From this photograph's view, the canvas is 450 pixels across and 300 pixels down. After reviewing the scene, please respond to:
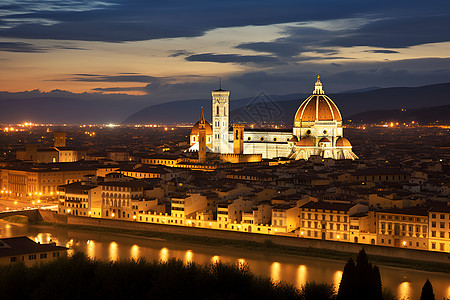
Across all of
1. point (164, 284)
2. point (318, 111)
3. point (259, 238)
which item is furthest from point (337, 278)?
point (318, 111)

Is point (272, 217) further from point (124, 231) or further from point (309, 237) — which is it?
point (124, 231)

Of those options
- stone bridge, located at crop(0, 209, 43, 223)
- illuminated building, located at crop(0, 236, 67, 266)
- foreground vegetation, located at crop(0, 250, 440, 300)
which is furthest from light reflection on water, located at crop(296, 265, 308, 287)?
stone bridge, located at crop(0, 209, 43, 223)

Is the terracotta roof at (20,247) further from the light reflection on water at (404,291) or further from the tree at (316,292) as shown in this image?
the light reflection on water at (404,291)

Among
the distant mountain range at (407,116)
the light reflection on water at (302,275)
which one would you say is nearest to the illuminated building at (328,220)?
the light reflection on water at (302,275)

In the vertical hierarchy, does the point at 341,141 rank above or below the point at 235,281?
above

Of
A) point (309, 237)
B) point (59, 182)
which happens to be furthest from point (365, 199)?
point (59, 182)

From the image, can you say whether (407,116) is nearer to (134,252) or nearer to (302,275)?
(134,252)
